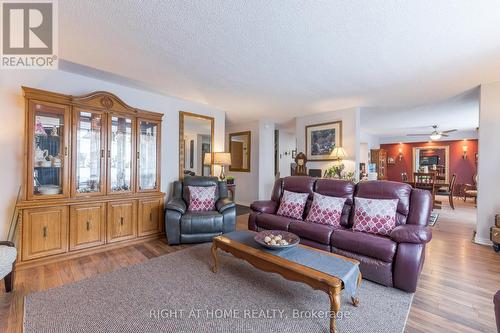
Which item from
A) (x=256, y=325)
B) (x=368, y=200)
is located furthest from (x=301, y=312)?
(x=368, y=200)

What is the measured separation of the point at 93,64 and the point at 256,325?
3.43 m

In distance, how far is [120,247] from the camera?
3.31 m

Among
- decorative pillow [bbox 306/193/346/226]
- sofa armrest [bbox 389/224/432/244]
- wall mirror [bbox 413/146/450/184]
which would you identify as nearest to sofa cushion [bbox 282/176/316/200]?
decorative pillow [bbox 306/193/346/226]

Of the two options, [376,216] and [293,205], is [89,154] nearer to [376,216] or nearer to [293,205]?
[293,205]

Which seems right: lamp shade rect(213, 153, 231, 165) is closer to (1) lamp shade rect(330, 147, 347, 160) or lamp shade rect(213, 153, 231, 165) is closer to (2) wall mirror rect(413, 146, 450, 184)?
(1) lamp shade rect(330, 147, 347, 160)

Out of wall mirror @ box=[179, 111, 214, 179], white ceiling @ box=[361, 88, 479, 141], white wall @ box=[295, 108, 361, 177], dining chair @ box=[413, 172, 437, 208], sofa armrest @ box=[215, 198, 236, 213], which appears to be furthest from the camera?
dining chair @ box=[413, 172, 437, 208]

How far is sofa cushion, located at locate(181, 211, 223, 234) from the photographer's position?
3385 millimetres

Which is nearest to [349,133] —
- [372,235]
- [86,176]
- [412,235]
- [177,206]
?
[372,235]

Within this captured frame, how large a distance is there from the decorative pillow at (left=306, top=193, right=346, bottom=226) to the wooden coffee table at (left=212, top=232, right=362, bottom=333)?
3.28ft

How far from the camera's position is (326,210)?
9.92 ft

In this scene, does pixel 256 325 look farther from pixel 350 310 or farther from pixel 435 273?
pixel 435 273

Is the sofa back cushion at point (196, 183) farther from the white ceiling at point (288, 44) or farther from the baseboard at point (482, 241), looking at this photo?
the baseboard at point (482, 241)

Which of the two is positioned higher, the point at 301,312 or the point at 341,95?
the point at 341,95

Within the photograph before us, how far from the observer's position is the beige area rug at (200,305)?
1.71 m
